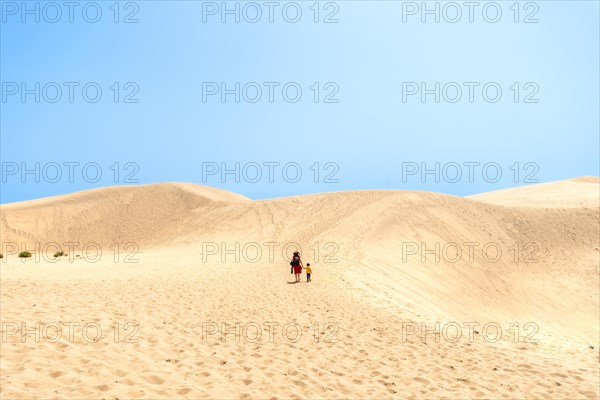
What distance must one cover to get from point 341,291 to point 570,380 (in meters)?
9.46

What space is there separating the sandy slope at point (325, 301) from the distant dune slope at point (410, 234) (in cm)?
19

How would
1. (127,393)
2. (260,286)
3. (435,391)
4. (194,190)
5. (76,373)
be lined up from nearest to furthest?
(127,393) → (76,373) → (435,391) → (260,286) → (194,190)

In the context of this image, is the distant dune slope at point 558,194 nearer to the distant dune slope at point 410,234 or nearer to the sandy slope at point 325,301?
the distant dune slope at point 410,234

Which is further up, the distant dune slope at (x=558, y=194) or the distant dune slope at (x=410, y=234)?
the distant dune slope at (x=558, y=194)

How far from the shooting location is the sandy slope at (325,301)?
8.53 m

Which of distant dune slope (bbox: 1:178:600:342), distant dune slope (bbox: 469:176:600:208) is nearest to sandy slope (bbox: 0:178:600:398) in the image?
distant dune slope (bbox: 1:178:600:342)

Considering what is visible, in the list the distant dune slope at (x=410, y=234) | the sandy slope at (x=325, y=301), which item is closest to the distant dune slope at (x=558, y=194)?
the distant dune slope at (x=410, y=234)

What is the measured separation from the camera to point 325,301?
16.5 m

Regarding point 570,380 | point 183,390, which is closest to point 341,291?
point 570,380

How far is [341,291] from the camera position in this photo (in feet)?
59.7

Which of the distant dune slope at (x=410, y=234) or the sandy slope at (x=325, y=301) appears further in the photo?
the distant dune slope at (x=410, y=234)

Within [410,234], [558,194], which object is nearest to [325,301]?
[410,234]

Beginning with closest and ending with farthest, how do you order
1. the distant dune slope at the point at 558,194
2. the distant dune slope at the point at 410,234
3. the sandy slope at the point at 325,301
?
the sandy slope at the point at 325,301, the distant dune slope at the point at 410,234, the distant dune slope at the point at 558,194

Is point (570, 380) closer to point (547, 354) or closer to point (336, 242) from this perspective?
point (547, 354)
